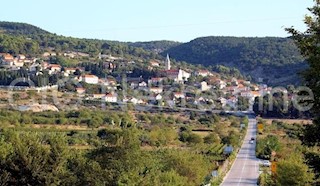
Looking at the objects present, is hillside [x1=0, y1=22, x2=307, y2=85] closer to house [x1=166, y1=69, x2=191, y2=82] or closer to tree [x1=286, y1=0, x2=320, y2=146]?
house [x1=166, y1=69, x2=191, y2=82]

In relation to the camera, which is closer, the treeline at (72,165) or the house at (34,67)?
the treeline at (72,165)

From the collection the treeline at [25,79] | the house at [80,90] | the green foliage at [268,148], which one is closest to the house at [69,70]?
the treeline at [25,79]

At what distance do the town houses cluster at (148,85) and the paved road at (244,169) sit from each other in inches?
1517

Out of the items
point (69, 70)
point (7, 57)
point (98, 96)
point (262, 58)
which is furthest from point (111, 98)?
point (262, 58)

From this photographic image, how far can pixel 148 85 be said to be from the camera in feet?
366

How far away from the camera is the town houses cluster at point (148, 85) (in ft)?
300

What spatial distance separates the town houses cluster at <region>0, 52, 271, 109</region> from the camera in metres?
91.4

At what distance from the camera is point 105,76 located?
116062 millimetres

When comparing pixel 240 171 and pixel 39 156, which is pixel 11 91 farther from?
pixel 39 156

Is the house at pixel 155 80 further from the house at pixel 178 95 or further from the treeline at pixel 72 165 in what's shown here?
the treeline at pixel 72 165

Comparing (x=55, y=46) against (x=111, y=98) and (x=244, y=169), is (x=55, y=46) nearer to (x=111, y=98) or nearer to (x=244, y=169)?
(x=111, y=98)

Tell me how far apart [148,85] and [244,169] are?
7578 centimetres

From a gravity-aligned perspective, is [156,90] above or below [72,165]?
below

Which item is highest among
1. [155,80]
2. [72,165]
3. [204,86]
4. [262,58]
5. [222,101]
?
[262,58]
